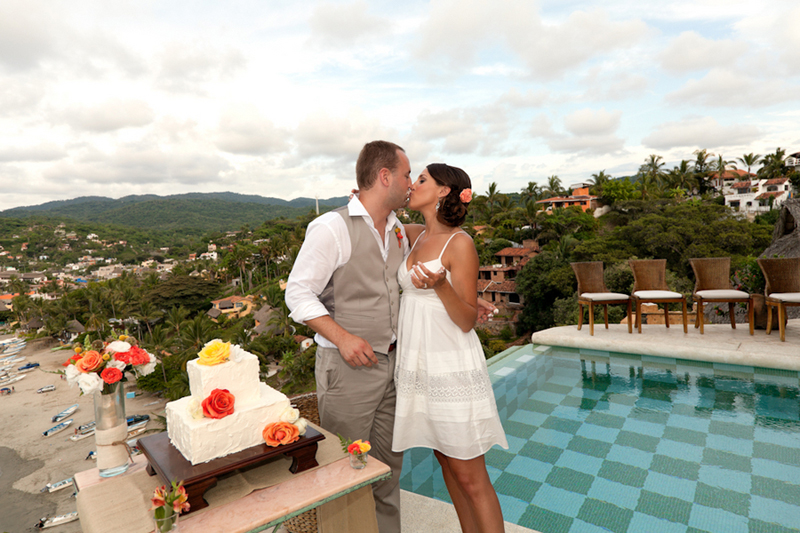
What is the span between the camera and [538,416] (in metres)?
3.99

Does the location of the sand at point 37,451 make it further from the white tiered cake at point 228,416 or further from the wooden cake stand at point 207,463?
the white tiered cake at point 228,416

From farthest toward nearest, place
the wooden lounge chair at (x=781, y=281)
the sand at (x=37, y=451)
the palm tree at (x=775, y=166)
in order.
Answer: the palm tree at (x=775, y=166)
the sand at (x=37, y=451)
the wooden lounge chair at (x=781, y=281)

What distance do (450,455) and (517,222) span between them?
4488 centimetres

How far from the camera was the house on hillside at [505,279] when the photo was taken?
3597 centimetres

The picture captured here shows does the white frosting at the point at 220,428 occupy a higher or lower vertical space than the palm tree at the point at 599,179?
lower

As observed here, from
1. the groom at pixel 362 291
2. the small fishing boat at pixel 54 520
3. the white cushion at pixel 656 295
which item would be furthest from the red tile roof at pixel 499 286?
the groom at pixel 362 291

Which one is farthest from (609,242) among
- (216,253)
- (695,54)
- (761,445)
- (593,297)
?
(216,253)

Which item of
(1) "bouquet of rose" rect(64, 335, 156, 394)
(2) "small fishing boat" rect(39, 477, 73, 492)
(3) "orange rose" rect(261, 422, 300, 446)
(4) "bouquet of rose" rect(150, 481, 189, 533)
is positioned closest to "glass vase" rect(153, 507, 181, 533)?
(4) "bouquet of rose" rect(150, 481, 189, 533)

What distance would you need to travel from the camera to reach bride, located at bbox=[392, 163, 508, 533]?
187cm

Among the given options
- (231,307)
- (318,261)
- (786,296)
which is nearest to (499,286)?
(786,296)

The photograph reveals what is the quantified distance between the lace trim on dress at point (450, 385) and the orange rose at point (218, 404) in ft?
2.60

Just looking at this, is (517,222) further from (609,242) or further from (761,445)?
(761,445)

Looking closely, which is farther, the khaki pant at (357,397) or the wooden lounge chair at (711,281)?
the wooden lounge chair at (711,281)

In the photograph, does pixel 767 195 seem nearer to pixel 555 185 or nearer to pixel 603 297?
pixel 555 185
